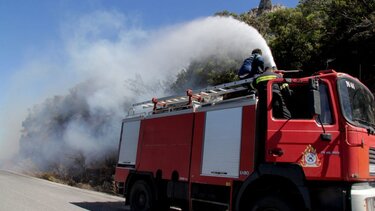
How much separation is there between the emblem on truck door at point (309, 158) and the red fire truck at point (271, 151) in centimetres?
1

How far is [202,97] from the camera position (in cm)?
→ 880

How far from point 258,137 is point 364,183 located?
5.65 ft

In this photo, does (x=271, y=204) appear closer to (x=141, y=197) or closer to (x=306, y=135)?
(x=306, y=135)

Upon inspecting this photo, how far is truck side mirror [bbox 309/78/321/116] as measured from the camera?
5.61 meters

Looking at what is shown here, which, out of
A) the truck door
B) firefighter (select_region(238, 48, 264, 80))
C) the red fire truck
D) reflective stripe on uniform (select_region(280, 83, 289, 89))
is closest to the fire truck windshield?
the red fire truck

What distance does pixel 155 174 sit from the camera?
8.77 metres

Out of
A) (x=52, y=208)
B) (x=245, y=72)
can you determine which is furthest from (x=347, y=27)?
(x=52, y=208)

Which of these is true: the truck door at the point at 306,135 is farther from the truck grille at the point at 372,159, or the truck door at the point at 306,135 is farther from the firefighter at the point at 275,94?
the truck grille at the point at 372,159

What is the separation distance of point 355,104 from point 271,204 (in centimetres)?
199

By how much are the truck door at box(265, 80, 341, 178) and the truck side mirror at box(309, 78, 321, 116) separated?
0.20 meters

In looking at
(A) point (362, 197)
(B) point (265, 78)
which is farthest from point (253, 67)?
(A) point (362, 197)

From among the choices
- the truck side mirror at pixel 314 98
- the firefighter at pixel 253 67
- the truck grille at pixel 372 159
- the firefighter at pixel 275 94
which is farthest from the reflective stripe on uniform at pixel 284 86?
the truck grille at pixel 372 159

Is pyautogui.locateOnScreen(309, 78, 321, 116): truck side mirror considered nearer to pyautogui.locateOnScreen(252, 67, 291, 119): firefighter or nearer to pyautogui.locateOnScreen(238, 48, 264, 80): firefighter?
pyautogui.locateOnScreen(252, 67, 291, 119): firefighter

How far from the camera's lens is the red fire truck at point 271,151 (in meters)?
5.56
